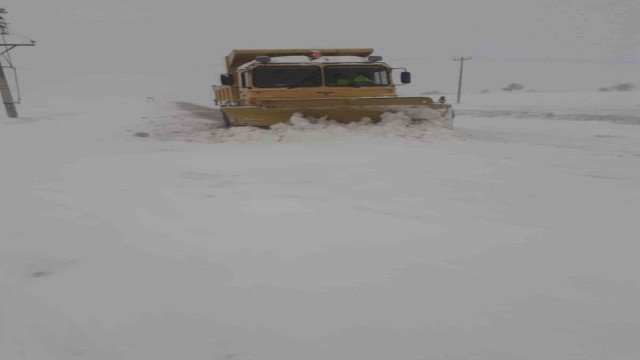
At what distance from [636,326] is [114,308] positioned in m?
1.63

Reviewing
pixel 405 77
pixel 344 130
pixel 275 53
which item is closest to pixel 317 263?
pixel 344 130

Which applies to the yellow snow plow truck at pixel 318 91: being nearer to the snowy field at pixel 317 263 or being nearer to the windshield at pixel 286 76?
the windshield at pixel 286 76

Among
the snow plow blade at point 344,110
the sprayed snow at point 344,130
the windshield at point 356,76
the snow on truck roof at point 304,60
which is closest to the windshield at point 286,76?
the snow on truck roof at point 304,60

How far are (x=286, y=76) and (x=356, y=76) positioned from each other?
4.22 ft

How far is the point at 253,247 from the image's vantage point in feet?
5.71

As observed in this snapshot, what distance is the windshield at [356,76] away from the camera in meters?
6.93

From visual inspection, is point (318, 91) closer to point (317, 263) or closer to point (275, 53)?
point (275, 53)

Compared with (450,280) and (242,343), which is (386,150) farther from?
(242,343)

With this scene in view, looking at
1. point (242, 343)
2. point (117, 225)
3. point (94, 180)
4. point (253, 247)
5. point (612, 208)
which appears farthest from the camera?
point (94, 180)

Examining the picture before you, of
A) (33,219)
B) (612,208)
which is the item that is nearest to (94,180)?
(33,219)

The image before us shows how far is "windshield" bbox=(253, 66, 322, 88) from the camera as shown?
22.2ft

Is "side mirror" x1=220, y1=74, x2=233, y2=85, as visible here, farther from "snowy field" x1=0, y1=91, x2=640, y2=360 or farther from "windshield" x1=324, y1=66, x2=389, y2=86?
"snowy field" x1=0, y1=91, x2=640, y2=360

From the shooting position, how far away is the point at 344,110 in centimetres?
570

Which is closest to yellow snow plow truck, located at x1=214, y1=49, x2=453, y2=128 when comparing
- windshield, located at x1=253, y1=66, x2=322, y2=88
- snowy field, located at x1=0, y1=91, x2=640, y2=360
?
windshield, located at x1=253, y1=66, x2=322, y2=88
